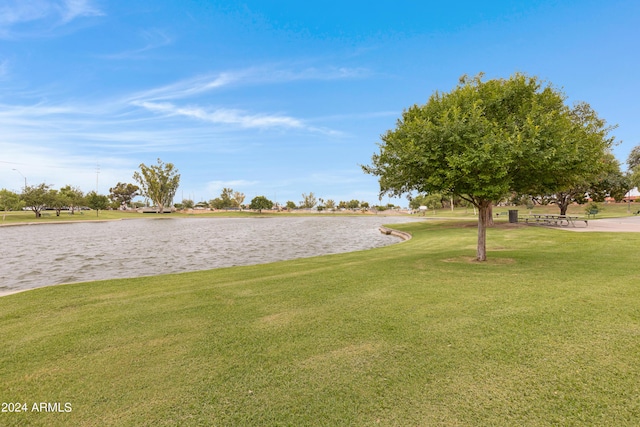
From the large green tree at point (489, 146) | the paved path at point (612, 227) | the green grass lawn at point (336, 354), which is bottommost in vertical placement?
the green grass lawn at point (336, 354)

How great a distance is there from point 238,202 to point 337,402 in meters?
156

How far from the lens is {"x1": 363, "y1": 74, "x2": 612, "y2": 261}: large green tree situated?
9.16 metres

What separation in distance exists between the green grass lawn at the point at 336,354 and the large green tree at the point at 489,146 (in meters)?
3.24

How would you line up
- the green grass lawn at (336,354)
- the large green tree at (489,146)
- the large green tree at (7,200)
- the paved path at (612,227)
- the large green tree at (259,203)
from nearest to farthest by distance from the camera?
the green grass lawn at (336,354), the large green tree at (489,146), the paved path at (612,227), the large green tree at (7,200), the large green tree at (259,203)

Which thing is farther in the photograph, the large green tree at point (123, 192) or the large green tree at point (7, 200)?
the large green tree at point (123, 192)

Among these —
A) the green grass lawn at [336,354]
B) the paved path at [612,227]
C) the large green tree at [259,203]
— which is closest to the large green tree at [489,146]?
the green grass lawn at [336,354]

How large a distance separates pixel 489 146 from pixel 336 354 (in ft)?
23.7

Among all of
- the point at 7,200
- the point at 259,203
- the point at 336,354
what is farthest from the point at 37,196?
the point at 336,354

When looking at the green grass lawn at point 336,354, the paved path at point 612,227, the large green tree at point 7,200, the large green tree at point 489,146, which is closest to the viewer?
the green grass lawn at point 336,354

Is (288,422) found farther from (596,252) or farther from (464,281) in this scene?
(596,252)

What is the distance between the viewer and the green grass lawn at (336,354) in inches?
136

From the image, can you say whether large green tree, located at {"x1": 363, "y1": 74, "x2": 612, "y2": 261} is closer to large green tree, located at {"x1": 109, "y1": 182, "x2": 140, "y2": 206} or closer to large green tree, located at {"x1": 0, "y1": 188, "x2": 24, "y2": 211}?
large green tree, located at {"x1": 0, "y1": 188, "x2": 24, "y2": 211}

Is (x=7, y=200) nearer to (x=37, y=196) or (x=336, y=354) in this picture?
(x=37, y=196)

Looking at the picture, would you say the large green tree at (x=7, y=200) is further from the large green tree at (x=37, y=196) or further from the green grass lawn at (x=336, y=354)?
the green grass lawn at (x=336, y=354)
